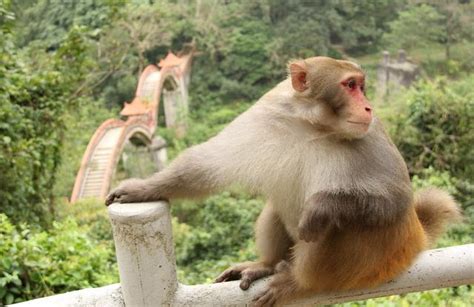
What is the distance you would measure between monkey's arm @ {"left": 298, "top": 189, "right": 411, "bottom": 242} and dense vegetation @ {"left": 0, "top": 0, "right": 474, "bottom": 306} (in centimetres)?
56

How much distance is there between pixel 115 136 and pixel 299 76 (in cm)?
1484

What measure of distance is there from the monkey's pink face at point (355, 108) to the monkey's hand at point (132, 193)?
2.44 feet

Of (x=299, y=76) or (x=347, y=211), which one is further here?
(x=299, y=76)

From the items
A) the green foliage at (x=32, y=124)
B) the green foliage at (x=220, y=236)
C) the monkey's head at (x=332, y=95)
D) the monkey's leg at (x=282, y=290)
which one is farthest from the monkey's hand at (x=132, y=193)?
the green foliage at (x=220, y=236)

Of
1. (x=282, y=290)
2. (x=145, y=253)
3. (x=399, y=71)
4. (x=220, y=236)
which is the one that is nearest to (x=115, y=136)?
(x=220, y=236)

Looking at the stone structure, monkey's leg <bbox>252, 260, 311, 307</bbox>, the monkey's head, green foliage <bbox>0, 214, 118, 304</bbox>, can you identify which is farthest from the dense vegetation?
the stone structure

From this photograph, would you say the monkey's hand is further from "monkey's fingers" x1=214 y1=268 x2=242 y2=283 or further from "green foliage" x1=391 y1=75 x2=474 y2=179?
"green foliage" x1=391 y1=75 x2=474 y2=179

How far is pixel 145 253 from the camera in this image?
175 centimetres

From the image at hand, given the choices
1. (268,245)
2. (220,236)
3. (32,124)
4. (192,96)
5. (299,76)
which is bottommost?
(192,96)

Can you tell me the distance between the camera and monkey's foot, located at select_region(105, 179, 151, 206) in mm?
2033

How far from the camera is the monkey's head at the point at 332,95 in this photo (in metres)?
2.09

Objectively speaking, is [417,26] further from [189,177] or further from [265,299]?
[265,299]

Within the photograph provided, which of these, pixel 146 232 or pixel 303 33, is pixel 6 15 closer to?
pixel 146 232

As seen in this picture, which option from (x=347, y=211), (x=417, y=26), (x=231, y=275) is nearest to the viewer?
(x=347, y=211)
